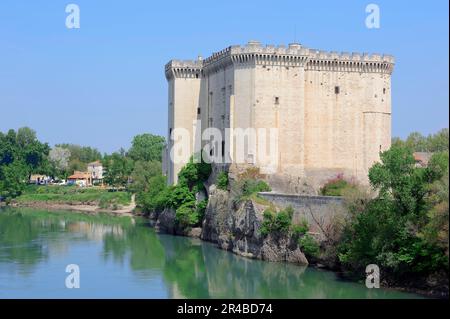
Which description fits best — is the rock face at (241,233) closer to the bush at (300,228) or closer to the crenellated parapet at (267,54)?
the bush at (300,228)

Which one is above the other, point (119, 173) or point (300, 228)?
point (119, 173)

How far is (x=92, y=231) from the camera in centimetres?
5384

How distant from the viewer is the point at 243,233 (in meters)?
40.1

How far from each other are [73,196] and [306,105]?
42.2m

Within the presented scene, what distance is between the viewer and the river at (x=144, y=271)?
29.8 m

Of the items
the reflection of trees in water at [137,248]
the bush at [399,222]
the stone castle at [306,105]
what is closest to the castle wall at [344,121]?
the stone castle at [306,105]

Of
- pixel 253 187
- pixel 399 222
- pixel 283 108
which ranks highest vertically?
pixel 283 108

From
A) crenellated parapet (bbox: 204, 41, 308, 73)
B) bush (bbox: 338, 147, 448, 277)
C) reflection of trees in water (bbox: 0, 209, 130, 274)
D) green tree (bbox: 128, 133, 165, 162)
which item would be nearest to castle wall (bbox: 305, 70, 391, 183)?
crenellated parapet (bbox: 204, 41, 308, 73)

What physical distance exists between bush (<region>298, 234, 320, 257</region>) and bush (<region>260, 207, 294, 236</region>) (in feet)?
4.37

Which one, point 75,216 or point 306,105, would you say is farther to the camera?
point 75,216

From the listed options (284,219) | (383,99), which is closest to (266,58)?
(383,99)

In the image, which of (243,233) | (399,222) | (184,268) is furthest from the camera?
(243,233)

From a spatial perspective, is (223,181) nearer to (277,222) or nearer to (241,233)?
(241,233)

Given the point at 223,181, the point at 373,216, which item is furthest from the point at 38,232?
the point at 373,216
